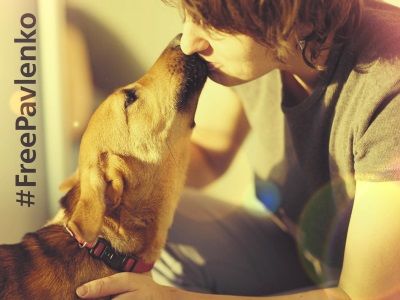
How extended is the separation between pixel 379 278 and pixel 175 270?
44 centimetres

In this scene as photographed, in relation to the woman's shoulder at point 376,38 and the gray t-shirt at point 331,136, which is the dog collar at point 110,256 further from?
the woman's shoulder at point 376,38

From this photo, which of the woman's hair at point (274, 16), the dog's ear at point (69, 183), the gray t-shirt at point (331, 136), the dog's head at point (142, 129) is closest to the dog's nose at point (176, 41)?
the dog's head at point (142, 129)

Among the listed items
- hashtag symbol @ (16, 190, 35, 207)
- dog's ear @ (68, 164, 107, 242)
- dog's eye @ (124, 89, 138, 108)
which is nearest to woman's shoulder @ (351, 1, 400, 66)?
dog's eye @ (124, 89, 138, 108)

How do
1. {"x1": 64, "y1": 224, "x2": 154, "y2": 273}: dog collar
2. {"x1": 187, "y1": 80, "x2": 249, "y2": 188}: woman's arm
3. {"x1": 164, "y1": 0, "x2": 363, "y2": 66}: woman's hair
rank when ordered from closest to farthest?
1. {"x1": 164, "y1": 0, "x2": 363, "y2": 66}: woman's hair
2. {"x1": 64, "y1": 224, "x2": 154, "y2": 273}: dog collar
3. {"x1": 187, "y1": 80, "x2": 249, "y2": 188}: woman's arm

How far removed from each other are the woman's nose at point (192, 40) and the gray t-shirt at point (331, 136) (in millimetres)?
224

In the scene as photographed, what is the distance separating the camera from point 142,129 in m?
0.97

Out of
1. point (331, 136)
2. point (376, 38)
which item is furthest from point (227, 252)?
point (376, 38)

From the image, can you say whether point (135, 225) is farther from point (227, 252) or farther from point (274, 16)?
point (274, 16)

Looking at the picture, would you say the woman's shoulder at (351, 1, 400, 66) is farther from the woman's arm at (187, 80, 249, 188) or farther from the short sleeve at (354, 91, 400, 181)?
the woman's arm at (187, 80, 249, 188)

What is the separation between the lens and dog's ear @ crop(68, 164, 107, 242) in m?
0.85

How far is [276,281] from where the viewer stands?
1173 millimetres

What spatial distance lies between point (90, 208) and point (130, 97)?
0.24 meters

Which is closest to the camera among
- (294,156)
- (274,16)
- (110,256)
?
(274,16)

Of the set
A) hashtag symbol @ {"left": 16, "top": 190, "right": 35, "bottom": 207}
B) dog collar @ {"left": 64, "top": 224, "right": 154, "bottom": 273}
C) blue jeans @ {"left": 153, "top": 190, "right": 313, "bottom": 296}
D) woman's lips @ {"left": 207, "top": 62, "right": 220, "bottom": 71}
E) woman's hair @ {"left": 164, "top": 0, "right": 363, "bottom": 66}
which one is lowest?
blue jeans @ {"left": 153, "top": 190, "right": 313, "bottom": 296}
